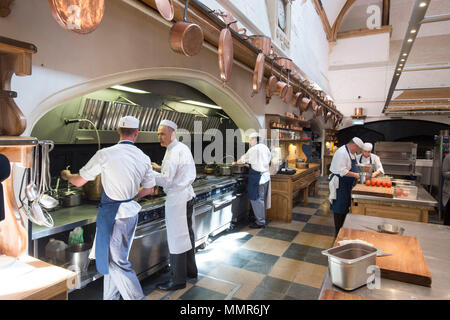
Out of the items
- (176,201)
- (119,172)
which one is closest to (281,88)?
(176,201)

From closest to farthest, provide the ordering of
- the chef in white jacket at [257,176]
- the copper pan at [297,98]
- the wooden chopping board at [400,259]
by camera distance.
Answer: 1. the wooden chopping board at [400,259]
2. the chef in white jacket at [257,176]
3. the copper pan at [297,98]

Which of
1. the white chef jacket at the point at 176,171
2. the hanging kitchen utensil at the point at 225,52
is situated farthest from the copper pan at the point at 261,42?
the white chef jacket at the point at 176,171

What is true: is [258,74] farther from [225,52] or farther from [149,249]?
[149,249]

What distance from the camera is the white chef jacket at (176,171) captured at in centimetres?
309

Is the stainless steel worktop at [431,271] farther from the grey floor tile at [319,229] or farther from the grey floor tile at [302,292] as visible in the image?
the grey floor tile at [319,229]

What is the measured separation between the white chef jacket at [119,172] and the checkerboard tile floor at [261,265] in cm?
113

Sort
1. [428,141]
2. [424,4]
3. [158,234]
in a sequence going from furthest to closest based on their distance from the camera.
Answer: [428,141] < [158,234] < [424,4]

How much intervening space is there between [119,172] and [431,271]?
2352 millimetres

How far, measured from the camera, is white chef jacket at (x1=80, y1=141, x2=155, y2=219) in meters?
2.44

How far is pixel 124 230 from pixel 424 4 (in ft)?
9.70

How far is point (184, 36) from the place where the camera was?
7.41 ft

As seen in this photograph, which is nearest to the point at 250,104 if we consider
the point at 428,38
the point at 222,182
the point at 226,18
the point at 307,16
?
the point at 222,182
